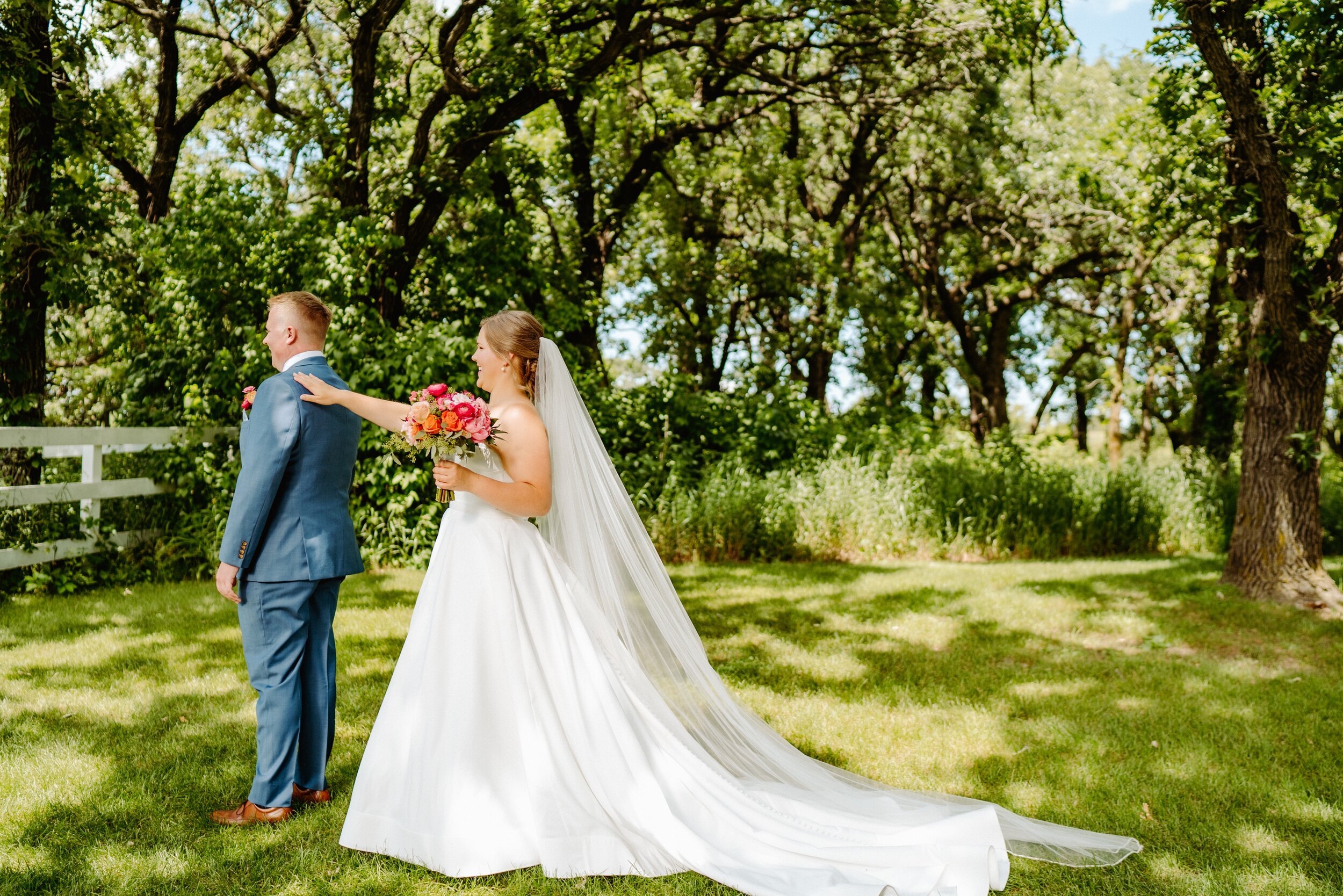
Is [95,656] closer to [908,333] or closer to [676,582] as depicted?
[676,582]

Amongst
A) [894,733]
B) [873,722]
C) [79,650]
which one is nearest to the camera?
[894,733]

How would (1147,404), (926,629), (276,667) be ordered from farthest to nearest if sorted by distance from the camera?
(1147,404) → (926,629) → (276,667)

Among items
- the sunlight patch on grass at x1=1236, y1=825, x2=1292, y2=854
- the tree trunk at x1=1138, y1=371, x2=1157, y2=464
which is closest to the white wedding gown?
the sunlight patch on grass at x1=1236, y1=825, x2=1292, y2=854

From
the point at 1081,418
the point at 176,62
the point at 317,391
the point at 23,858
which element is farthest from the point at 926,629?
the point at 1081,418

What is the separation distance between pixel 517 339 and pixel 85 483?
6374 millimetres

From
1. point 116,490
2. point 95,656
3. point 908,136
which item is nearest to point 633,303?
point 908,136

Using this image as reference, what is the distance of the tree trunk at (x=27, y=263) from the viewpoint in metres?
8.27

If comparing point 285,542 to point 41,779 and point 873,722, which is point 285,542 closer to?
point 41,779

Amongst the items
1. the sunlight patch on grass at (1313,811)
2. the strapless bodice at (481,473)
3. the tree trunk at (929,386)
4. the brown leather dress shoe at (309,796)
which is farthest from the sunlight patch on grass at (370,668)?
the tree trunk at (929,386)

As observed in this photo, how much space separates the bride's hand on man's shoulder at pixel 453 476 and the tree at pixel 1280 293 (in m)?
7.16

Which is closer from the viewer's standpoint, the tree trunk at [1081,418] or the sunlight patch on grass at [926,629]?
the sunlight patch on grass at [926,629]

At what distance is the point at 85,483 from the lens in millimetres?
8352

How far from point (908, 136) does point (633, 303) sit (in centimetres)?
651

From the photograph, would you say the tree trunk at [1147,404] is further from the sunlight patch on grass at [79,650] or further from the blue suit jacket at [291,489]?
the blue suit jacket at [291,489]
